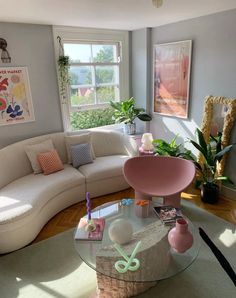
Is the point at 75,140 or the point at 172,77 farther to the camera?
the point at 172,77

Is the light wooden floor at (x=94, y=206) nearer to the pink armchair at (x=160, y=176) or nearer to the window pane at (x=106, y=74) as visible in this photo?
the pink armchair at (x=160, y=176)

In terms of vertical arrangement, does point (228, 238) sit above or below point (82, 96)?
below

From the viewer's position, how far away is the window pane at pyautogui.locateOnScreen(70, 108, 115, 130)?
162 inches

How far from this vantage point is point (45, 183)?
2.91 m

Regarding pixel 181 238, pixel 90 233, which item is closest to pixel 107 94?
pixel 90 233

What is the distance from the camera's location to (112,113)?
4.48 m

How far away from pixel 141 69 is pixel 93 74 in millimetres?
876

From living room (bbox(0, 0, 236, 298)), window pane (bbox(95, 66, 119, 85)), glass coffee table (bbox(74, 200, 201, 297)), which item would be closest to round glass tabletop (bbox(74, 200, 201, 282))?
glass coffee table (bbox(74, 200, 201, 297))

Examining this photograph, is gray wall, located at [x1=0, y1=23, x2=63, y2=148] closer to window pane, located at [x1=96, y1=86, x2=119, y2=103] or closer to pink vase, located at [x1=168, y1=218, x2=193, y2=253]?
window pane, located at [x1=96, y1=86, x2=119, y2=103]

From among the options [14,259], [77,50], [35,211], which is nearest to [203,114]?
[77,50]

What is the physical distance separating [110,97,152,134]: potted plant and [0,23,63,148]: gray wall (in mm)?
1055

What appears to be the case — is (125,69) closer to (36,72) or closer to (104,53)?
(104,53)

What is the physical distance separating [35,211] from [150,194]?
4.11 feet

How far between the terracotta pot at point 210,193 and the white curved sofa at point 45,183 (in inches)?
44.6
